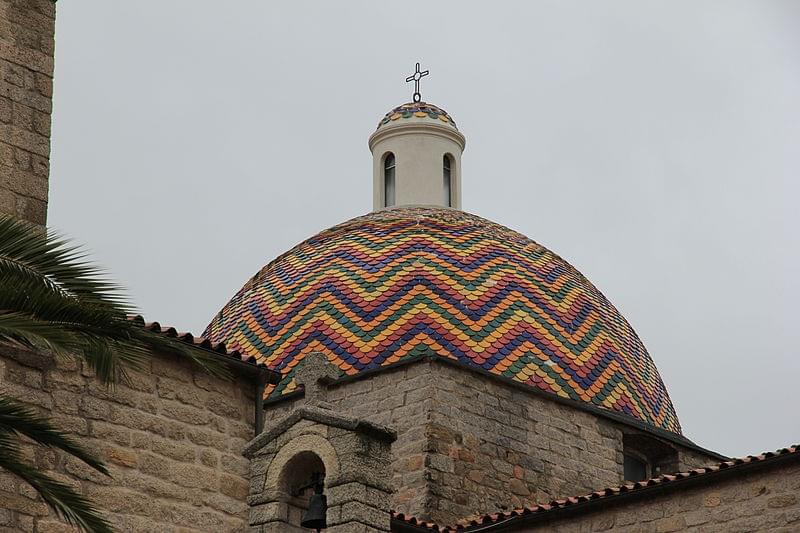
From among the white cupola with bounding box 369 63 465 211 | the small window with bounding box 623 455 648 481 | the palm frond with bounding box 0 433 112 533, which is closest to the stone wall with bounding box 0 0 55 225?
the palm frond with bounding box 0 433 112 533

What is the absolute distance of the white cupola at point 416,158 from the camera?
850 inches

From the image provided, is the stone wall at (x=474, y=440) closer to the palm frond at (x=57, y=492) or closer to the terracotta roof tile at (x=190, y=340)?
the terracotta roof tile at (x=190, y=340)

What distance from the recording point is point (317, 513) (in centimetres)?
1095

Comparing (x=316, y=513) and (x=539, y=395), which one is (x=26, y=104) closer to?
(x=316, y=513)

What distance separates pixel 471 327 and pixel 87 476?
25.2 ft

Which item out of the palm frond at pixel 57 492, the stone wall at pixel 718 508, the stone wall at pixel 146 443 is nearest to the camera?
the palm frond at pixel 57 492

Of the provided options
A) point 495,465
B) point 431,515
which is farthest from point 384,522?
point 495,465

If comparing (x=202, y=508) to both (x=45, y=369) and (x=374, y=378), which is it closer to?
(x=45, y=369)

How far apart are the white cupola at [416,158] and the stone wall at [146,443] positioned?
9.45 metres

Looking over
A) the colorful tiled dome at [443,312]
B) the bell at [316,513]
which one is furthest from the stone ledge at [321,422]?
the colorful tiled dome at [443,312]

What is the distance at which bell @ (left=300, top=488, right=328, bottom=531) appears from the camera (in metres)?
10.9

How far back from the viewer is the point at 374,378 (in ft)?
57.4

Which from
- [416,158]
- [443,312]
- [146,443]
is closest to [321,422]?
[146,443]

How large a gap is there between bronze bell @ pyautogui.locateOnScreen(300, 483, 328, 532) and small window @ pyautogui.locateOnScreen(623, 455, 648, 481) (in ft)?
27.3
